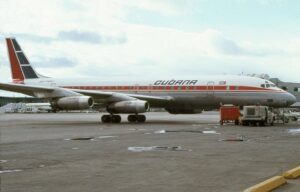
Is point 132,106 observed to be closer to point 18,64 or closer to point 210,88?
point 210,88

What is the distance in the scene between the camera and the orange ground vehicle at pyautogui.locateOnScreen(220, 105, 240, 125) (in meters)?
34.1

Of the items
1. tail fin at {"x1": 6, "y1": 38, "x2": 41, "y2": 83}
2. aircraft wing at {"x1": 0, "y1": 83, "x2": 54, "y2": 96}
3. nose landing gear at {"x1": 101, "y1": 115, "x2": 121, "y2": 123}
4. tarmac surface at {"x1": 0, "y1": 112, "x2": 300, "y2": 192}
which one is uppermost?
tail fin at {"x1": 6, "y1": 38, "x2": 41, "y2": 83}

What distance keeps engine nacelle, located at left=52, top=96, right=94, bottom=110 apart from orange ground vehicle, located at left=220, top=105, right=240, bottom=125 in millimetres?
9213

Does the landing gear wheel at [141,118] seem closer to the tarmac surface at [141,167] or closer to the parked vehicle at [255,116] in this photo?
the parked vehicle at [255,116]

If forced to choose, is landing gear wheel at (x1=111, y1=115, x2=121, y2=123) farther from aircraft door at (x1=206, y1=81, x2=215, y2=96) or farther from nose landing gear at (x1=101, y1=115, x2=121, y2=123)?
aircraft door at (x1=206, y1=81, x2=215, y2=96)

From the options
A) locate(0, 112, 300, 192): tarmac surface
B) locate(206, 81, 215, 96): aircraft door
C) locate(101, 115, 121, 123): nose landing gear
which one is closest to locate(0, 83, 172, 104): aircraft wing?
locate(101, 115, 121, 123): nose landing gear

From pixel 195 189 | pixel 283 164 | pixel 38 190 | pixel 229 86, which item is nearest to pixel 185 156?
pixel 283 164

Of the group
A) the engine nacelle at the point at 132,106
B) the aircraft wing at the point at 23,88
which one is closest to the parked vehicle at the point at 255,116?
the engine nacelle at the point at 132,106

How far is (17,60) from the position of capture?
4412cm

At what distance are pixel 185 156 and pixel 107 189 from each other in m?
5.23

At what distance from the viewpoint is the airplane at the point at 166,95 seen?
33.8 m

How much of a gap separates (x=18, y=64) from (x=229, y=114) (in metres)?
20.6

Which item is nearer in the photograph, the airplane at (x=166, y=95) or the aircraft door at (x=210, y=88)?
the airplane at (x=166, y=95)

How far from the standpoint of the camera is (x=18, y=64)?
144 ft
